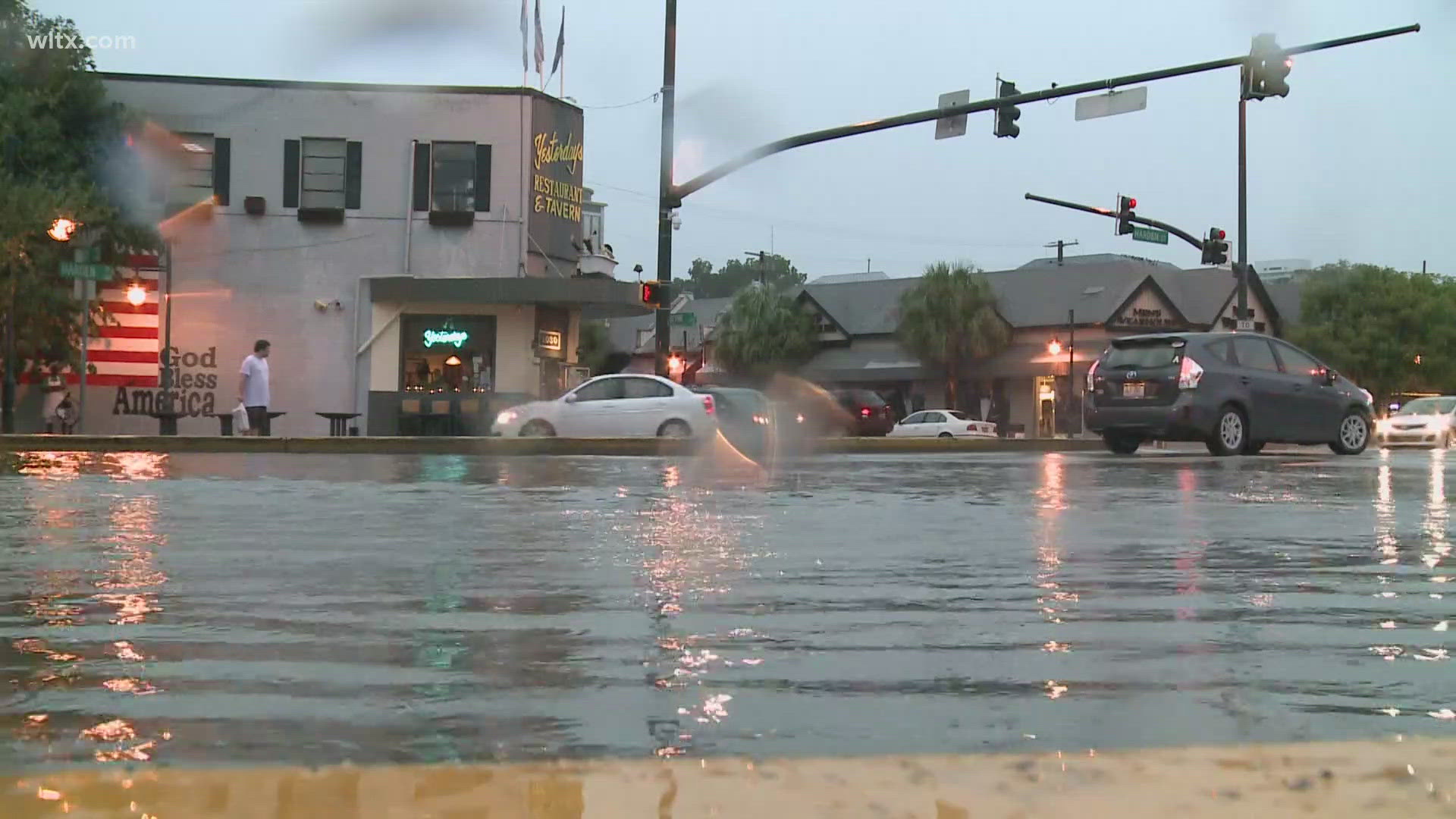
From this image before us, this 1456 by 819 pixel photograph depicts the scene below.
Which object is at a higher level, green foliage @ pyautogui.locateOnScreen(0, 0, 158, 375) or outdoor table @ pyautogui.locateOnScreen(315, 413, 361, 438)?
green foliage @ pyautogui.locateOnScreen(0, 0, 158, 375)

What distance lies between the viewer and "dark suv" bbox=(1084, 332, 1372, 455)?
1638 centimetres

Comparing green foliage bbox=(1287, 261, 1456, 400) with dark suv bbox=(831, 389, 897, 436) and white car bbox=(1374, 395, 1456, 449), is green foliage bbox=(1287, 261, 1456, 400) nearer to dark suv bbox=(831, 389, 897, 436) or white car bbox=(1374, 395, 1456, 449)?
dark suv bbox=(831, 389, 897, 436)

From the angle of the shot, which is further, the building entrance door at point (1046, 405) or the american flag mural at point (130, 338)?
the building entrance door at point (1046, 405)

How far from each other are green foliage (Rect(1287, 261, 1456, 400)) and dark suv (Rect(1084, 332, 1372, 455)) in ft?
161

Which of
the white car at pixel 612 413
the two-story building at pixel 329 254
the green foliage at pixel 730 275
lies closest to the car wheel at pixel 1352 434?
the white car at pixel 612 413

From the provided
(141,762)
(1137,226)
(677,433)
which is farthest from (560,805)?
(1137,226)

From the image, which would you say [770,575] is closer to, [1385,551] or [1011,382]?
[1385,551]

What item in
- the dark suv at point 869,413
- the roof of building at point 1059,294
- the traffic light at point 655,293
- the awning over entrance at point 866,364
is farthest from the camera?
the awning over entrance at point 866,364

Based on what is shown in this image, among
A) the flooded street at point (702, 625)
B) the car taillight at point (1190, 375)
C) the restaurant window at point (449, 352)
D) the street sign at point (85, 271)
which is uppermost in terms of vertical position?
the street sign at point (85, 271)

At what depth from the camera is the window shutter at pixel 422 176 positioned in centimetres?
3306

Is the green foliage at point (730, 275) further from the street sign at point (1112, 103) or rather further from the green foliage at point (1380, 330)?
the street sign at point (1112, 103)

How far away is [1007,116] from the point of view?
2255 cm

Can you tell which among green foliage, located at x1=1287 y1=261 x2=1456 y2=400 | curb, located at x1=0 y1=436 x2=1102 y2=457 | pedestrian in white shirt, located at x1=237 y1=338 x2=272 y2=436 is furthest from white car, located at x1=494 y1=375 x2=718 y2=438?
green foliage, located at x1=1287 y1=261 x2=1456 y2=400

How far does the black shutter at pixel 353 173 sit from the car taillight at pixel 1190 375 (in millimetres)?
22034
